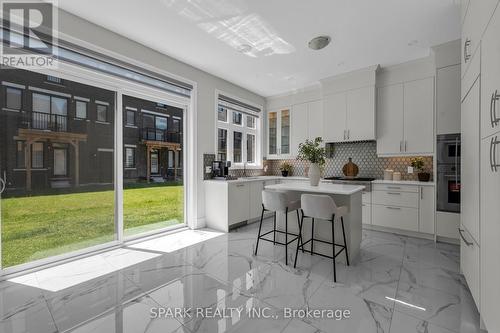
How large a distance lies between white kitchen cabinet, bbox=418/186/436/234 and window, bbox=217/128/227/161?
3568 mm

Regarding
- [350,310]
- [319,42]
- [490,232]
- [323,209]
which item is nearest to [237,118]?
[319,42]

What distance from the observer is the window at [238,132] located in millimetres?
4840

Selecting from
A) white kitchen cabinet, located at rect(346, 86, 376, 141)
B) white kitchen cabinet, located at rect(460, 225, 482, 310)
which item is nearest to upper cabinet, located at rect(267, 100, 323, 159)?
white kitchen cabinet, located at rect(346, 86, 376, 141)

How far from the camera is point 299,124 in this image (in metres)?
5.33

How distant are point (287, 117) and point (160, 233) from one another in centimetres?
384

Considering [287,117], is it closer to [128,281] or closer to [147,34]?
[147,34]

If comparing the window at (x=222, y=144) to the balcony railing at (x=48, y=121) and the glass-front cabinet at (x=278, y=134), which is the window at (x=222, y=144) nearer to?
the glass-front cabinet at (x=278, y=134)

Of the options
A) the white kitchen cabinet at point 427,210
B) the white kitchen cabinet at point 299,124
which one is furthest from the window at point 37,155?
the white kitchen cabinet at point 427,210

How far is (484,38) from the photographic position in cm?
155

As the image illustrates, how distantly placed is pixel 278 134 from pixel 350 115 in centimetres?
182

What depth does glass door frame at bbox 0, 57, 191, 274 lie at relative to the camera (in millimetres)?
2684

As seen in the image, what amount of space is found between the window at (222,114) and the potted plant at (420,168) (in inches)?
145

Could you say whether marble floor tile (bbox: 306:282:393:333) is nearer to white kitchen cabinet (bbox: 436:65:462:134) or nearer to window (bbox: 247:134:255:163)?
white kitchen cabinet (bbox: 436:65:462:134)

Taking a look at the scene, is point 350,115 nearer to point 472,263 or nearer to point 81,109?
point 472,263
